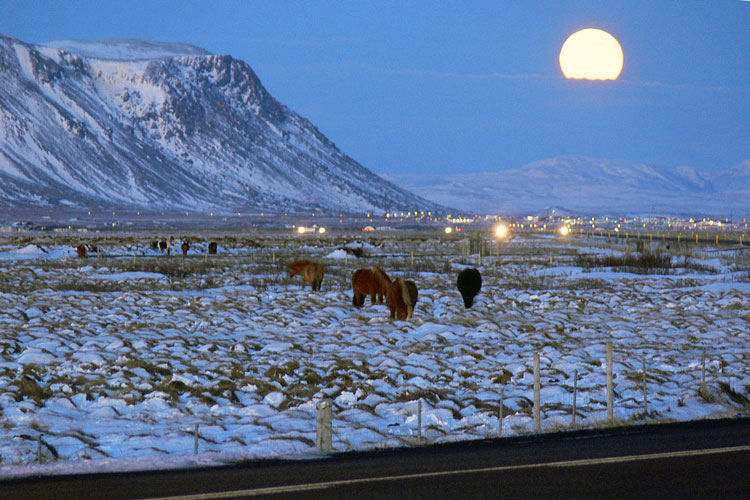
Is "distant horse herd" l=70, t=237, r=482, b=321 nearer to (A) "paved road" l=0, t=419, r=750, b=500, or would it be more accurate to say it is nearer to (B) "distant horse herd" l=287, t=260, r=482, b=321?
(B) "distant horse herd" l=287, t=260, r=482, b=321

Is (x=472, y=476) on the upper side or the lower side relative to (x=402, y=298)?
lower

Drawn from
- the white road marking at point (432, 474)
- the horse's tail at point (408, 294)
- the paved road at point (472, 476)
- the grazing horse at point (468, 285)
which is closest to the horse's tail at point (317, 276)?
the grazing horse at point (468, 285)

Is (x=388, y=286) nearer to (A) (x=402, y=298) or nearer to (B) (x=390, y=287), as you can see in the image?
(B) (x=390, y=287)

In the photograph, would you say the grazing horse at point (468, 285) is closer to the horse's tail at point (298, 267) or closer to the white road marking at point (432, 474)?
the horse's tail at point (298, 267)

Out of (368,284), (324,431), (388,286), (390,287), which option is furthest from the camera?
(368,284)

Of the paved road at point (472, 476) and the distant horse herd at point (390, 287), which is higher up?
the distant horse herd at point (390, 287)

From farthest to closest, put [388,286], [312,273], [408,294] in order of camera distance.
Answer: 1. [312,273]
2. [388,286]
3. [408,294]

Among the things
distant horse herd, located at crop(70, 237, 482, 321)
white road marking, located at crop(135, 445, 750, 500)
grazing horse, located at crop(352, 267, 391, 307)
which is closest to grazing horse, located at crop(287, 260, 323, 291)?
distant horse herd, located at crop(70, 237, 482, 321)

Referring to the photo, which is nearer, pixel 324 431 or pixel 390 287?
pixel 324 431

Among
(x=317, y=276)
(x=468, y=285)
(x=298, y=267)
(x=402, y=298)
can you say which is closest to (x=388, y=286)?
(x=402, y=298)

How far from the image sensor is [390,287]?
989 inches

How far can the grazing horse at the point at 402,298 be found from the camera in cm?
2423

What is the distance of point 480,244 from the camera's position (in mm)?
60781

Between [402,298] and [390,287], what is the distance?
0.68 metres
